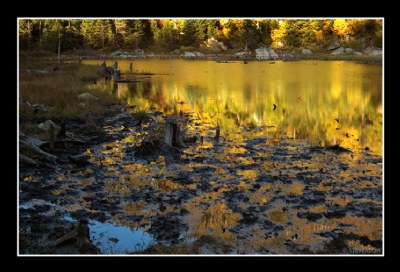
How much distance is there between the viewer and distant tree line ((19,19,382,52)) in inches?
3374

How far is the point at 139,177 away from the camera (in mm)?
14781

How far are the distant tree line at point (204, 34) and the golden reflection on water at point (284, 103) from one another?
42.0 m

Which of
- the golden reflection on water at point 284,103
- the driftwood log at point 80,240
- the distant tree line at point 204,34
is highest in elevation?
the distant tree line at point 204,34

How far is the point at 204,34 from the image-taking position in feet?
339

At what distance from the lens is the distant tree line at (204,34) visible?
85.7 meters

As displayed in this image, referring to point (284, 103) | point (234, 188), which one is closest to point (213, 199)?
point (234, 188)

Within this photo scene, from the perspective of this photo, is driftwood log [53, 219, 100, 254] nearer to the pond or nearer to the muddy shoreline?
the muddy shoreline

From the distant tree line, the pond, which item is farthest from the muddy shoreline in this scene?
the distant tree line

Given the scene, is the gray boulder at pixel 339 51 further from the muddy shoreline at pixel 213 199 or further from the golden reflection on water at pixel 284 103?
the muddy shoreline at pixel 213 199

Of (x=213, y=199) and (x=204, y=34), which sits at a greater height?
(x=204, y=34)

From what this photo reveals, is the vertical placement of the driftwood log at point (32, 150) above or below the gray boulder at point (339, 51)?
below

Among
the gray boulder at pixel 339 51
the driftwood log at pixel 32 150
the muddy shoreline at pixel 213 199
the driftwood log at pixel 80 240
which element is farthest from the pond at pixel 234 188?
the gray boulder at pixel 339 51

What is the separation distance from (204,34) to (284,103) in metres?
75.1

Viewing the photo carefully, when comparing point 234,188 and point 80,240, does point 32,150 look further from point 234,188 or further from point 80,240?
point 234,188
